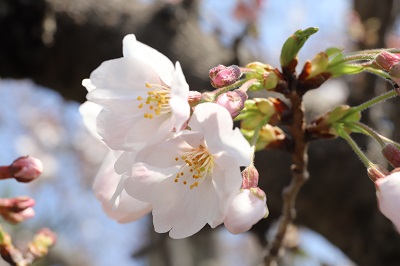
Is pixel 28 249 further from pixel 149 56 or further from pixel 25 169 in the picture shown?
pixel 149 56

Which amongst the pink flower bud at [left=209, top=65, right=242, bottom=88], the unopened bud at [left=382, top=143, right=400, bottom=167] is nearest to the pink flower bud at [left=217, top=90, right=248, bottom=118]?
the pink flower bud at [left=209, top=65, right=242, bottom=88]

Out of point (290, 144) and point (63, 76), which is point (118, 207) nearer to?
point (290, 144)

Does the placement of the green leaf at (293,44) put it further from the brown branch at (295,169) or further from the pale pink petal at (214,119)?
the pale pink petal at (214,119)

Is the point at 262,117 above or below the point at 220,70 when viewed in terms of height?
below

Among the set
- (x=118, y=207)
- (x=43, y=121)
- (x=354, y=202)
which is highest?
(x=118, y=207)

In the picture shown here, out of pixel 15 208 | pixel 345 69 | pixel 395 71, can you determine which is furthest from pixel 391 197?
pixel 15 208

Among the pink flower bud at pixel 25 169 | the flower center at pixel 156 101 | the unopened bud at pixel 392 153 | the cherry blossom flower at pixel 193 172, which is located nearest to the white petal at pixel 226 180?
the cherry blossom flower at pixel 193 172

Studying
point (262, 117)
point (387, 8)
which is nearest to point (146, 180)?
point (262, 117)
